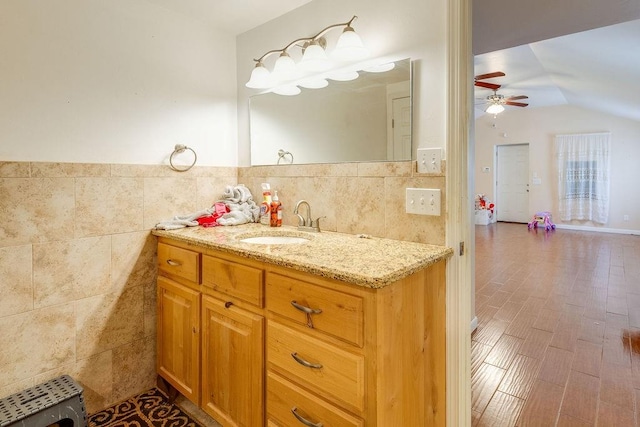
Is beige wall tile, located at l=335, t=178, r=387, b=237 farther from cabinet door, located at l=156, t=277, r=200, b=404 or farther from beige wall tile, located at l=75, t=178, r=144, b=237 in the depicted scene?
beige wall tile, located at l=75, t=178, r=144, b=237

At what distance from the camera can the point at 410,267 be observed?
1.07m

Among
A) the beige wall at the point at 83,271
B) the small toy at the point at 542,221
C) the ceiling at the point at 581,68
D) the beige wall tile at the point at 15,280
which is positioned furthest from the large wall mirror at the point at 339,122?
the small toy at the point at 542,221

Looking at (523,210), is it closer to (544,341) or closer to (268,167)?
(544,341)

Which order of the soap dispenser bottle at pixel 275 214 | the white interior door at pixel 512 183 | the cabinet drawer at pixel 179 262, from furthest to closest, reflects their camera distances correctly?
the white interior door at pixel 512 183
the soap dispenser bottle at pixel 275 214
the cabinet drawer at pixel 179 262

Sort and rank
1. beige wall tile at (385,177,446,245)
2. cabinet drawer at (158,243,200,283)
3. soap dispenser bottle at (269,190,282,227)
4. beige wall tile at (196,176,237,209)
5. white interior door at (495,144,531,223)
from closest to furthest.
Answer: beige wall tile at (385,177,446,245)
cabinet drawer at (158,243,200,283)
soap dispenser bottle at (269,190,282,227)
beige wall tile at (196,176,237,209)
white interior door at (495,144,531,223)

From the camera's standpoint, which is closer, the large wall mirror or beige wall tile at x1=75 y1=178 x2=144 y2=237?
the large wall mirror

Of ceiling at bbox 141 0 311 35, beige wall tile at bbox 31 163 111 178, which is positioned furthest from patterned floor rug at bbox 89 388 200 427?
ceiling at bbox 141 0 311 35

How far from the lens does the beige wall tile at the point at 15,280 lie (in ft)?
4.81

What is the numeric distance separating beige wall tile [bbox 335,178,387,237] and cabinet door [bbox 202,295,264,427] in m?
0.66

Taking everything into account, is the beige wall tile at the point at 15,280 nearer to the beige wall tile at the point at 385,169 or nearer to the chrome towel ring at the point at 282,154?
the chrome towel ring at the point at 282,154

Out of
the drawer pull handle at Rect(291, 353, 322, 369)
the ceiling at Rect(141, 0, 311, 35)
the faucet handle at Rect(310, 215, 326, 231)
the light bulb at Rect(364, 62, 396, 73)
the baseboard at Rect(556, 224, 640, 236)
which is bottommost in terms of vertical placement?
the baseboard at Rect(556, 224, 640, 236)

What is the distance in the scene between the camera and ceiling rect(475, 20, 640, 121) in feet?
9.95

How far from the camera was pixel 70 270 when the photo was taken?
1641 millimetres

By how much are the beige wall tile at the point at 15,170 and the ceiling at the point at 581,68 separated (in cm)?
400
